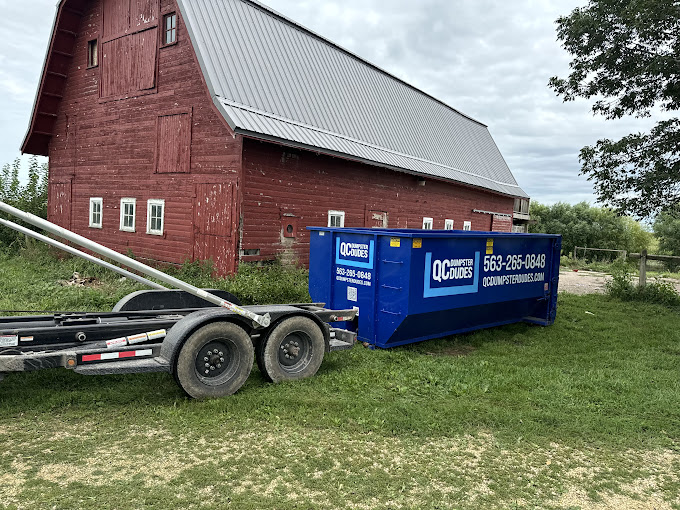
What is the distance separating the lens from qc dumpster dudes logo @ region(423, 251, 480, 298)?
753 cm

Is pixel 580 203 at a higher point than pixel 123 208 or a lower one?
higher

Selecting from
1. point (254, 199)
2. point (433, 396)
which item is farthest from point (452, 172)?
point (433, 396)

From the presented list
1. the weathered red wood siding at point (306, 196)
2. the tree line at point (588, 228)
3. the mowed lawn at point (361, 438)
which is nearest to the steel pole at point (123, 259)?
the mowed lawn at point (361, 438)

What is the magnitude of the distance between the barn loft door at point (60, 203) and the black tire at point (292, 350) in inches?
614

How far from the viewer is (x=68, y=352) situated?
4.80 metres

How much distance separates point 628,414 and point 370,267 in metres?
3.77

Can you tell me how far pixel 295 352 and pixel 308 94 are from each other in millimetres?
11581

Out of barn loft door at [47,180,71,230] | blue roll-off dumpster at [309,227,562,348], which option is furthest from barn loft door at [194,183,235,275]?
barn loft door at [47,180,71,230]

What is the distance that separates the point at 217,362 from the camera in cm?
548

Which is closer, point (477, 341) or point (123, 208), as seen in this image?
point (477, 341)

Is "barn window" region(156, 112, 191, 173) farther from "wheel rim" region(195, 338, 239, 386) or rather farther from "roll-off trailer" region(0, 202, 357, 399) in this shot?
"wheel rim" region(195, 338, 239, 386)

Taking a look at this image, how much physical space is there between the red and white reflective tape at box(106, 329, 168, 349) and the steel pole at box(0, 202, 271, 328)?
1.99 ft

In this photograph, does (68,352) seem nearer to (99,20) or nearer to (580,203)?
(99,20)

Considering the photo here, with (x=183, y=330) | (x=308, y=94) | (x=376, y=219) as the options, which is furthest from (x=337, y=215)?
(x=183, y=330)
